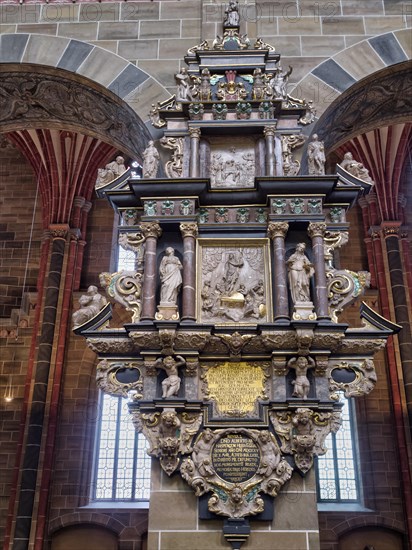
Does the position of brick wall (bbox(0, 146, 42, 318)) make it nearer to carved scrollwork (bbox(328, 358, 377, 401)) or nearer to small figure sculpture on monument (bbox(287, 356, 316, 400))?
small figure sculpture on monument (bbox(287, 356, 316, 400))

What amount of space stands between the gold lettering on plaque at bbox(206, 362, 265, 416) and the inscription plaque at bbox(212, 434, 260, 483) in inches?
12.7

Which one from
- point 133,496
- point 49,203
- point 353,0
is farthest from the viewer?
point 49,203

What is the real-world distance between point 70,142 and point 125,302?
10588 millimetres

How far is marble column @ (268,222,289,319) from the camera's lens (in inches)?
306

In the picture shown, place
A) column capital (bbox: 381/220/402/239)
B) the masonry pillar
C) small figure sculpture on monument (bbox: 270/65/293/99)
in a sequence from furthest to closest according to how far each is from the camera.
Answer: column capital (bbox: 381/220/402/239), the masonry pillar, small figure sculpture on monument (bbox: 270/65/293/99)

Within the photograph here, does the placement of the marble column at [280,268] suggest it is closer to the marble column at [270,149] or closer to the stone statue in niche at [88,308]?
the marble column at [270,149]

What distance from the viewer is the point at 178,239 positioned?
848cm

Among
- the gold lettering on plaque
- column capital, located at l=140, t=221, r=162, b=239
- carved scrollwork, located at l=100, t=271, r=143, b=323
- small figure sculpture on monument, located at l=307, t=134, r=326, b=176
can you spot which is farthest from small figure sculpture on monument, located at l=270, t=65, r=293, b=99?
the gold lettering on plaque

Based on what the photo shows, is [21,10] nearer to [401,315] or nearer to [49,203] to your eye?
[49,203]

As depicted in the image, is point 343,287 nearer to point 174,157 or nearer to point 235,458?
point 235,458

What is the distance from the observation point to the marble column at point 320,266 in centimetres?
777

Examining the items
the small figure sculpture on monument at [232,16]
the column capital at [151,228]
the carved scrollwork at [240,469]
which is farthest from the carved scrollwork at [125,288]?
the small figure sculpture on monument at [232,16]

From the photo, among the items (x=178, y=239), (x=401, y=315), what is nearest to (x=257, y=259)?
(x=178, y=239)

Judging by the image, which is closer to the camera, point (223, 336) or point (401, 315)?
point (223, 336)
